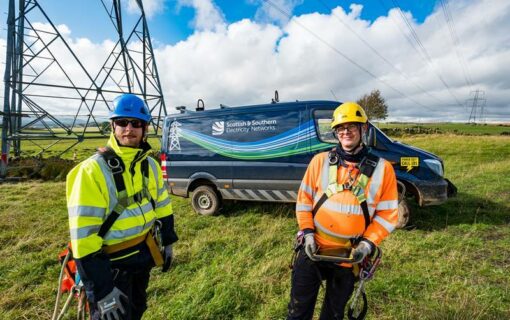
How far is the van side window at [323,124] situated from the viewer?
4.94 meters

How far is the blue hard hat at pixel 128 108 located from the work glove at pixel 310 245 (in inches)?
60.9

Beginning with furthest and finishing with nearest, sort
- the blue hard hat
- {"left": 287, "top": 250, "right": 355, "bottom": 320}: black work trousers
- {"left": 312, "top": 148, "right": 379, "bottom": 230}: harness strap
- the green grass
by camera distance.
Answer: the green grass → {"left": 287, "top": 250, "right": 355, "bottom": 320}: black work trousers → {"left": 312, "top": 148, "right": 379, "bottom": 230}: harness strap → the blue hard hat

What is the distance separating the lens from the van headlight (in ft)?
15.3

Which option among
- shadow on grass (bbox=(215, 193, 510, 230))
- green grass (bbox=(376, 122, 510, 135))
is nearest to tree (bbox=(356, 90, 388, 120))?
green grass (bbox=(376, 122, 510, 135))

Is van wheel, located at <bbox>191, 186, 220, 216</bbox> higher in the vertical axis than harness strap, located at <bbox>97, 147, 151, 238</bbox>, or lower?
lower

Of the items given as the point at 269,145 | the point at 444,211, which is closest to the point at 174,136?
the point at 269,145

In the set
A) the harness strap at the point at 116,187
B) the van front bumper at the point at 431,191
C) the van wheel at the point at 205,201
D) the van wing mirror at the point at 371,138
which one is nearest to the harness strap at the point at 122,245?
the harness strap at the point at 116,187

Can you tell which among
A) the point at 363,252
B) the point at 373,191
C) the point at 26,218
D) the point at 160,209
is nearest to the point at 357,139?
the point at 373,191

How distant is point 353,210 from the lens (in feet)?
6.45

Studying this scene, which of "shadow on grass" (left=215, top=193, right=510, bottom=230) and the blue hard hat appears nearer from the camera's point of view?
the blue hard hat

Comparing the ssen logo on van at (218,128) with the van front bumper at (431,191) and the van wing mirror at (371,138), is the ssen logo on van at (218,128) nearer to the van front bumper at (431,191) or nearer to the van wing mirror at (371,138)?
the van wing mirror at (371,138)

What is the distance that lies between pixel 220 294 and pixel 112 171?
6.60 feet

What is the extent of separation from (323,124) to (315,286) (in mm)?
3459

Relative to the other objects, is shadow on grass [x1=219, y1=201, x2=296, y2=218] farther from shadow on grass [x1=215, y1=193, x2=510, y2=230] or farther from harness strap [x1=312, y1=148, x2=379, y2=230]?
harness strap [x1=312, y1=148, x2=379, y2=230]
